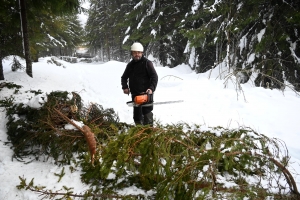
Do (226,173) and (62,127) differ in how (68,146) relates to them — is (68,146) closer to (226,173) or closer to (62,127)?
(62,127)

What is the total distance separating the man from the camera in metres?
4.10

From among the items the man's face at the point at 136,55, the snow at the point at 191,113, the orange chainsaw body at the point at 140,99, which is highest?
the man's face at the point at 136,55

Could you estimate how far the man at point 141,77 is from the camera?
410cm

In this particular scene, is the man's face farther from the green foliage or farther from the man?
the green foliage

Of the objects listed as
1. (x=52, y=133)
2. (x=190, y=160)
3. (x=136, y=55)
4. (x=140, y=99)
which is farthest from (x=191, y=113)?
(x=190, y=160)

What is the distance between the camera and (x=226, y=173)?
271cm

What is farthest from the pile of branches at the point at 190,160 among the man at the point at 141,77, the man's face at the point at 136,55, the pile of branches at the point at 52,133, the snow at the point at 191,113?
the man's face at the point at 136,55

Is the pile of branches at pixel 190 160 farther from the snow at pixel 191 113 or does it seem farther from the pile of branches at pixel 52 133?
the pile of branches at pixel 52 133

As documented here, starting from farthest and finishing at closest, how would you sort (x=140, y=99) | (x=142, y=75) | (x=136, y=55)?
(x=142, y=75)
(x=136, y=55)
(x=140, y=99)

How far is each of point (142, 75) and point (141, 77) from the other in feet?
0.17

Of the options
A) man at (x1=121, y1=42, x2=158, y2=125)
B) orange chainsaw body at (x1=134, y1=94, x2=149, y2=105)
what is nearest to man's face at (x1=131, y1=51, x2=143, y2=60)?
man at (x1=121, y1=42, x2=158, y2=125)

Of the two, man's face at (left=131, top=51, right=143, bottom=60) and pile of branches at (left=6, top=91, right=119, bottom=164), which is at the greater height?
man's face at (left=131, top=51, right=143, bottom=60)

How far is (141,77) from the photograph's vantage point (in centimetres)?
424

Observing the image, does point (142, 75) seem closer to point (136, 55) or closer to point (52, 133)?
point (136, 55)
